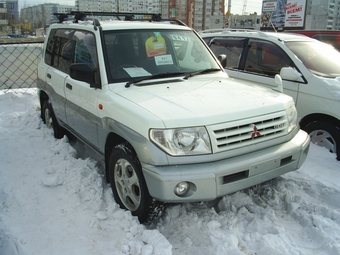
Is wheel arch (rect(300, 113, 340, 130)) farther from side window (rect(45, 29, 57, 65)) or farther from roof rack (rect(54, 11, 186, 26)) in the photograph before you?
side window (rect(45, 29, 57, 65))

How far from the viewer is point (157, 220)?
3.18 meters

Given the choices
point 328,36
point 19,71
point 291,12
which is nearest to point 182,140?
point 328,36

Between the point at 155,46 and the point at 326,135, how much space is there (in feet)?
8.55

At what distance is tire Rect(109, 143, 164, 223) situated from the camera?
2915mm

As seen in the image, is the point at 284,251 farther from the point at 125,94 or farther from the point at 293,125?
the point at 125,94

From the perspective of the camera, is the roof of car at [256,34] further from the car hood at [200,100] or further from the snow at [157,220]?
the snow at [157,220]

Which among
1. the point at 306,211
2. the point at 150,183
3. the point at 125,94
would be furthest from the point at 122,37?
the point at 306,211

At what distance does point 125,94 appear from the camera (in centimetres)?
327

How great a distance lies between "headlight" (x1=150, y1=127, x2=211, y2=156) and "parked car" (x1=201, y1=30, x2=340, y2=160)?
90.5 inches

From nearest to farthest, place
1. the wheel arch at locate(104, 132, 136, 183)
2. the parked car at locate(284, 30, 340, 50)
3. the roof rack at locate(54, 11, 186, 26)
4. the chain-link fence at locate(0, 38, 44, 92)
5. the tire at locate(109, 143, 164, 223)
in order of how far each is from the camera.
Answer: the tire at locate(109, 143, 164, 223)
the wheel arch at locate(104, 132, 136, 183)
the roof rack at locate(54, 11, 186, 26)
the parked car at locate(284, 30, 340, 50)
the chain-link fence at locate(0, 38, 44, 92)

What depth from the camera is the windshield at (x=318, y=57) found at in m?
4.93

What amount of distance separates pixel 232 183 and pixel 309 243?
83 cm

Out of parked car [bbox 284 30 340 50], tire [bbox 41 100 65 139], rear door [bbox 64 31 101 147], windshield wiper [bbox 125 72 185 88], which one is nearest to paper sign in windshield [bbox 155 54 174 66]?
windshield wiper [bbox 125 72 185 88]

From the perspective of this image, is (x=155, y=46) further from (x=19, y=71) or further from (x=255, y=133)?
(x=19, y=71)
